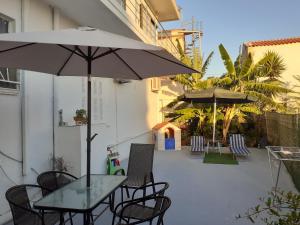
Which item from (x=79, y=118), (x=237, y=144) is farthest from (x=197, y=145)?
(x=79, y=118)

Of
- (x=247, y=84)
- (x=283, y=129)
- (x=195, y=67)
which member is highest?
(x=195, y=67)

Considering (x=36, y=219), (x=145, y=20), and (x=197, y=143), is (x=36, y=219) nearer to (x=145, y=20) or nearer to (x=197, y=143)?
(x=197, y=143)

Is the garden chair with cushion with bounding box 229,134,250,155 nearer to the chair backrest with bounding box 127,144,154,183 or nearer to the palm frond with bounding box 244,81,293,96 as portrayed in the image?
the palm frond with bounding box 244,81,293,96

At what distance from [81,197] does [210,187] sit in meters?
4.65

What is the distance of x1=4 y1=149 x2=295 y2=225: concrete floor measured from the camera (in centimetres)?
553

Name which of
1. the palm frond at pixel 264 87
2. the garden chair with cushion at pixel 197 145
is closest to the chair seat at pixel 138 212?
the garden chair with cushion at pixel 197 145

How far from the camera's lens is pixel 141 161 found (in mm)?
6426

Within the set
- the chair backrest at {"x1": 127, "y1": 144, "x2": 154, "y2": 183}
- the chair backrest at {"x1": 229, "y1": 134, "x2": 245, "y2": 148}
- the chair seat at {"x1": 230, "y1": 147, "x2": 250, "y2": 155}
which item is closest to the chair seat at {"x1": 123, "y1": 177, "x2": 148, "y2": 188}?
the chair backrest at {"x1": 127, "y1": 144, "x2": 154, "y2": 183}

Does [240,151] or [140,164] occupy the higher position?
[140,164]

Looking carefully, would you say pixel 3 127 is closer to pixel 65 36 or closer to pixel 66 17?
pixel 65 36

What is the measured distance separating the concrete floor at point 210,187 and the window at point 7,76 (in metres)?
2.78

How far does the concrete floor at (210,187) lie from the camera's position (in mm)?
5527

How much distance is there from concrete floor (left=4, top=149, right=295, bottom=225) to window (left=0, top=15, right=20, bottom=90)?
9.13 ft

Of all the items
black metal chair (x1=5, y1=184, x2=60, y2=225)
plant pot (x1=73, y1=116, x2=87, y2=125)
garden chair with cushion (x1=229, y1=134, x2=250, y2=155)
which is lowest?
garden chair with cushion (x1=229, y1=134, x2=250, y2=155)
